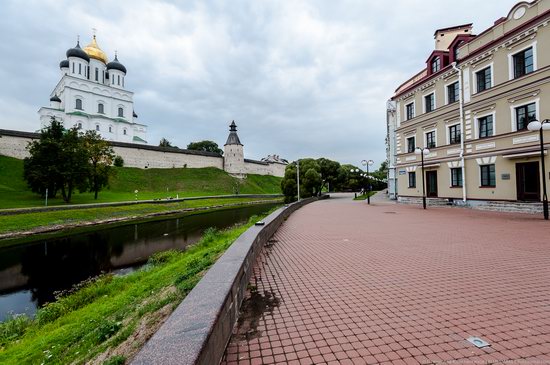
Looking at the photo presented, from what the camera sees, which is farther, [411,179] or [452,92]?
[411,179]

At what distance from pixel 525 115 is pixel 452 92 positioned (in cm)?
587

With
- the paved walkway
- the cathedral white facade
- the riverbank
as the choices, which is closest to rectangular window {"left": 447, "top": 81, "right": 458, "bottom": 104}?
the paved walkway

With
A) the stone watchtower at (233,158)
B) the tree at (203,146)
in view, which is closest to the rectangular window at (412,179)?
the stone watchtower at (233,158)

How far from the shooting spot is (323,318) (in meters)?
3.84

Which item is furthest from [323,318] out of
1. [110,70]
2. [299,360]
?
[110,70]

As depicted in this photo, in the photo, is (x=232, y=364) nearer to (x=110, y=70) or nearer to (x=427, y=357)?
(x=427, y=357)

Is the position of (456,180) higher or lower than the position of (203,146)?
lower

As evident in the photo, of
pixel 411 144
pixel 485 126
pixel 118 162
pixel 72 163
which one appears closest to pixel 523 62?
pixel 485 126

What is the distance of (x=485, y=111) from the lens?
17844mm

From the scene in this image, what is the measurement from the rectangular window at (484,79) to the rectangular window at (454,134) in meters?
2.88

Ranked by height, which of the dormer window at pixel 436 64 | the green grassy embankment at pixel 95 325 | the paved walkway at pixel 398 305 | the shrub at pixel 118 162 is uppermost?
the dormer window at pixel 436 64

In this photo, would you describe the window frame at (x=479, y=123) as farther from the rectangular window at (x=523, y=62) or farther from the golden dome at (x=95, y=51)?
the golden dome at (x=95, y=51)

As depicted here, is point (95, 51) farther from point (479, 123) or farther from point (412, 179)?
point (479, 123)

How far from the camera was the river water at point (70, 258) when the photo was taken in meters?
10.2
